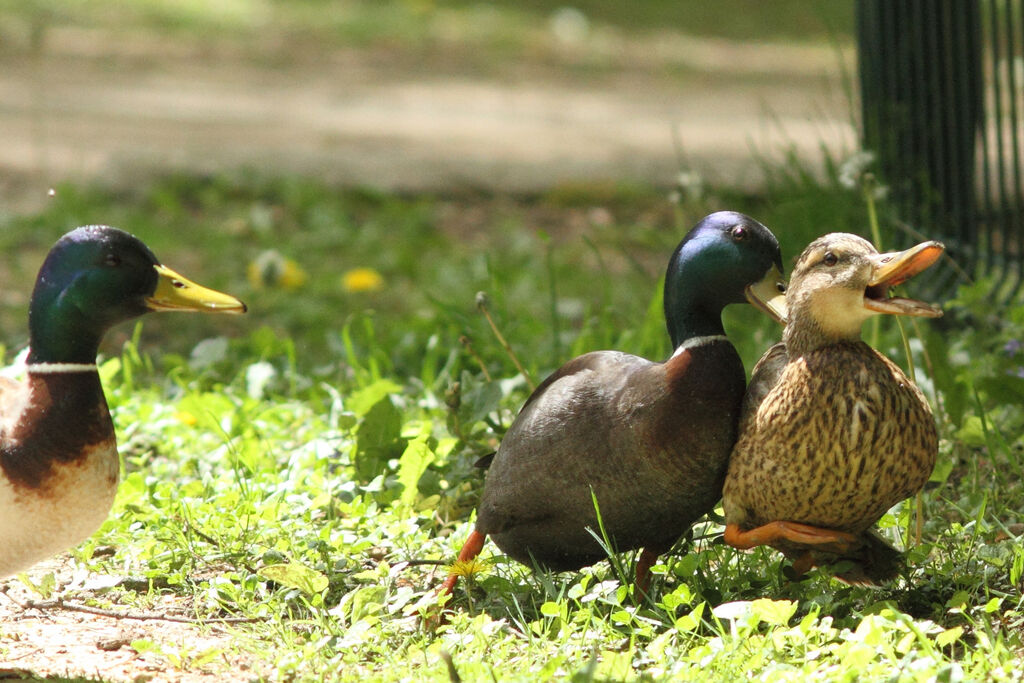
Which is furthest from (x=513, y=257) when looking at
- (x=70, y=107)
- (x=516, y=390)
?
(x=70, y=107)

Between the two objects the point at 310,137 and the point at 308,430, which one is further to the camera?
the point at 310,137

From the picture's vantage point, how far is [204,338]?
5027mm

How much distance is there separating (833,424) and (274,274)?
3367 mm

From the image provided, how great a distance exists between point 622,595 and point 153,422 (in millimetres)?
1801

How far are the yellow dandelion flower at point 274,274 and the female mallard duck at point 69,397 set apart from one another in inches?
106

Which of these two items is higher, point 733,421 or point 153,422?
point 733,421

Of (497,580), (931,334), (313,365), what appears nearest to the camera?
(497,580)

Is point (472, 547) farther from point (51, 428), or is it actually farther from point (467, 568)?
point (51, 428)

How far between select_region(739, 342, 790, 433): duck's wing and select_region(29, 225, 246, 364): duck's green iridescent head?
1.05 metres

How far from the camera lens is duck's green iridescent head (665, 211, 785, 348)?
2.71 metres

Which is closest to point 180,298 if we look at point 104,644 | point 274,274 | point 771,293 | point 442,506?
point 104,644

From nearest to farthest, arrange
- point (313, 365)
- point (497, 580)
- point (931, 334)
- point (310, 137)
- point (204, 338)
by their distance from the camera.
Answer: point (497, 580) < point (931, 334) < point (313, 365) < point (204, 338) < point (310, 137)

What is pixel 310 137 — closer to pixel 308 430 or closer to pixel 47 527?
pixel 308 430

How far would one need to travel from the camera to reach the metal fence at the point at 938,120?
4812 millimetres
